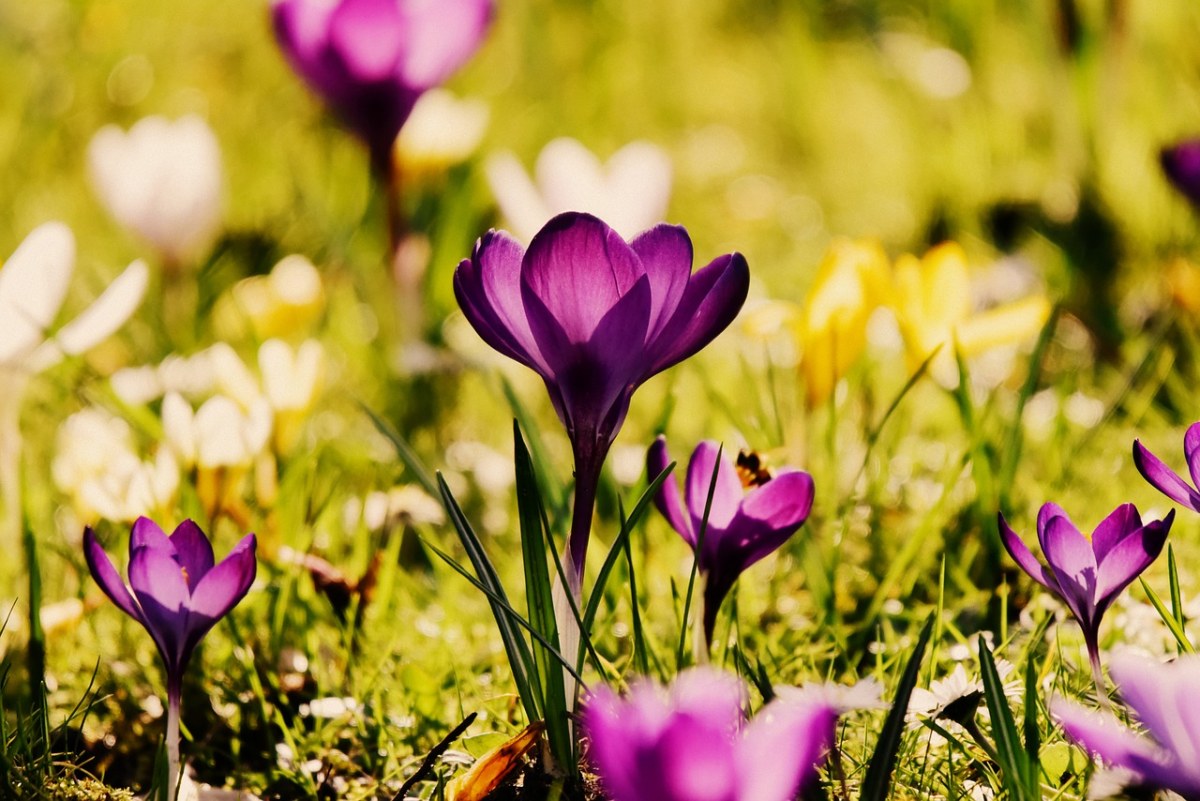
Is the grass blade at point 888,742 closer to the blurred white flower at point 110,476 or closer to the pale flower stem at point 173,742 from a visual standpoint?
the pale flower stem at point 173,742

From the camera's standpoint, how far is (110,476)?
133 cm

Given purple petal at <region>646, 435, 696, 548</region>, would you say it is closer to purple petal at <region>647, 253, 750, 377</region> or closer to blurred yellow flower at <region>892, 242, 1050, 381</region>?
purple petal at <region>647, 253, 750, 377</region>

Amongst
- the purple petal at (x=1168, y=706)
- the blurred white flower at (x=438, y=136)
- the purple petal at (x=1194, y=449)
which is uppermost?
the blurred white flower at (x=438, y=136)

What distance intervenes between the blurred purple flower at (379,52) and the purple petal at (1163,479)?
127cm

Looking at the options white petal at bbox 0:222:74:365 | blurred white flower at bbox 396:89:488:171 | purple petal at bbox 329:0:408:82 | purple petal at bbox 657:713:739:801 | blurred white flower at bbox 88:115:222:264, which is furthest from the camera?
blurred white flower at bbox 396:89:488:171

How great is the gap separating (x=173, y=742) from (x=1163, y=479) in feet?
2.47

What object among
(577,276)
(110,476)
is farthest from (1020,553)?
(110,476)

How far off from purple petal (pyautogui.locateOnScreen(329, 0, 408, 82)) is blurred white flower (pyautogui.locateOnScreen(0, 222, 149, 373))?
0.59 meters

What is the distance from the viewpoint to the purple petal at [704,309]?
0.82m

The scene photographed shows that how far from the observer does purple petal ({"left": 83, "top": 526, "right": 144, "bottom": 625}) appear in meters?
0.84

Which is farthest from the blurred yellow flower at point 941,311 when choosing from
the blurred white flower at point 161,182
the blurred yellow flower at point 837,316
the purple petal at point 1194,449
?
the blurred white flower at point 161,182

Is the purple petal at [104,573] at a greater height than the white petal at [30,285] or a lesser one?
lesser

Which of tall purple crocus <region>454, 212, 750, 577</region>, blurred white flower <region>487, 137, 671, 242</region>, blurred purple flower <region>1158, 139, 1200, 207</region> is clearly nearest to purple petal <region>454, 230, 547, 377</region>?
tall purple crocus <region>454, 212, 750, 577</region>

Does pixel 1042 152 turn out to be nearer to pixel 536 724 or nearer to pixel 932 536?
pixel 932 536
